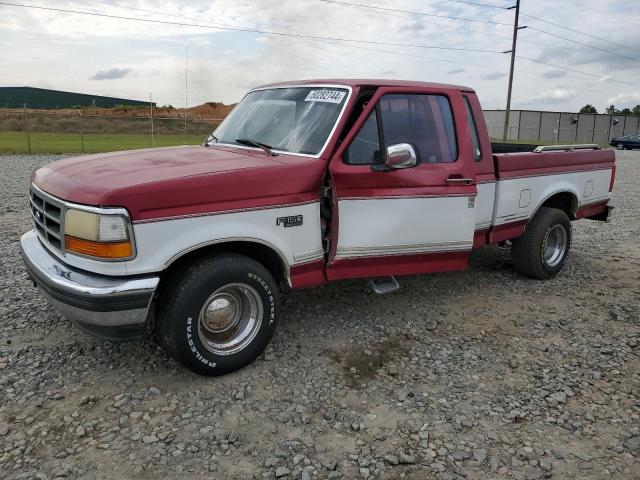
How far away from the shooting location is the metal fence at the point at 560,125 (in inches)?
2325

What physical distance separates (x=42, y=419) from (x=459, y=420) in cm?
256

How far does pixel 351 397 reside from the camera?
11.6 feet

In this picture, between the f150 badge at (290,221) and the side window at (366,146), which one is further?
the side window at (366,146)

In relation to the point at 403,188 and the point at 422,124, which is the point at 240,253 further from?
the point at 422,124

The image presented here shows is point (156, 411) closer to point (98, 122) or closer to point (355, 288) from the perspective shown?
point (355, 288)

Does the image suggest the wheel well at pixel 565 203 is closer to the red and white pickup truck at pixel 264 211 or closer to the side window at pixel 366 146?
the red and white pickup truck at pixel 264 211

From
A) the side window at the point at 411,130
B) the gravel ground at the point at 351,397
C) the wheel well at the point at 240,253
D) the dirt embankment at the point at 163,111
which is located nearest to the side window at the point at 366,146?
the side window at the point at 411,130

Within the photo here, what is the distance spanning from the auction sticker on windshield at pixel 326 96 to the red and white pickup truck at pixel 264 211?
13 millimetres

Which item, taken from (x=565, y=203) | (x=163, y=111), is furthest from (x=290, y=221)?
(x=163, y=111)

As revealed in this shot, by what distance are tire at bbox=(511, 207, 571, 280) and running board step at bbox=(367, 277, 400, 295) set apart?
6.92 ft

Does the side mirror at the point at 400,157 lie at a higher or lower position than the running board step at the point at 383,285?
higher

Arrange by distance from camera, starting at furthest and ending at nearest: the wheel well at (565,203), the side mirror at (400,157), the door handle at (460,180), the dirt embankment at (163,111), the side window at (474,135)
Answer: the dirt embankment at (163,111) < the wheel well at (565,203) < the side window at (474,135) < the door handle at (460,180) < the side mirror at (400,157)

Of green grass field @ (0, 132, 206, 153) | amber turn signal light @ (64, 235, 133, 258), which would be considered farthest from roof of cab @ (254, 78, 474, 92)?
green grass field @ (0, 132, 206, 153)

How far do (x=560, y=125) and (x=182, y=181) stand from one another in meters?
66.4
